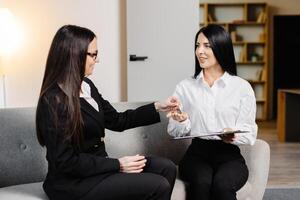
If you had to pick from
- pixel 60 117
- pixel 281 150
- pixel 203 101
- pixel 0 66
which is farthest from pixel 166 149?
pixel 281 150

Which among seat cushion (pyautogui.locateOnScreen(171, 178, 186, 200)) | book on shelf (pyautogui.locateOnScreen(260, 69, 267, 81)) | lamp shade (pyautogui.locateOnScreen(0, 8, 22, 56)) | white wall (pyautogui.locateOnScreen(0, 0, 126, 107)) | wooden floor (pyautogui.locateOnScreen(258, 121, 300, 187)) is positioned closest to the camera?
seat cushion (pyautogui.locateOnScreen(171, 178, 186, 200))

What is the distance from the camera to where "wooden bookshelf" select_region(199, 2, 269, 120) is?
888 cm

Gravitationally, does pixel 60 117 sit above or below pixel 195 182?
above

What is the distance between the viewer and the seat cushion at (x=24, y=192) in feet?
6.95

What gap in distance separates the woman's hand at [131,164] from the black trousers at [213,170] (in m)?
0.34

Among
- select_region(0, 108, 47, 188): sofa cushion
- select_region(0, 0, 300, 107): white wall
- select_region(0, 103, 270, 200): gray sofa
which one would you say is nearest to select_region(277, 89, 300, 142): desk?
select_region(0, 0, 300, 107): white wall

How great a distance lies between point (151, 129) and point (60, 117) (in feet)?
3.30

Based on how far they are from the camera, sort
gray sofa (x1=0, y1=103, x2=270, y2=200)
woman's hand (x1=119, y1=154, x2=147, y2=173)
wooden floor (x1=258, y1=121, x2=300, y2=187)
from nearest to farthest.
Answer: woman's hand (x1=119, y1=154, x2=147, y2=173)
gray sofa (x1=0, y1=103, x2=270, y2=200)
wooden floor (x1=258, y1=121, x2=300, y2=187)

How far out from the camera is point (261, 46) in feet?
29.8

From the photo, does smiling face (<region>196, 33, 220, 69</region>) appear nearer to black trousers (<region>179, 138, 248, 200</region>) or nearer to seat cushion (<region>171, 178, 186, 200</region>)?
black trousers (<region>179, 138, 248, 200</region>)

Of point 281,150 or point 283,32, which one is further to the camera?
point 283,32

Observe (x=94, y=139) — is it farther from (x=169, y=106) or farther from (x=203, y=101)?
(x=203, y=101)

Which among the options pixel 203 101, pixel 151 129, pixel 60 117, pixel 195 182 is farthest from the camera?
pixel 151 129

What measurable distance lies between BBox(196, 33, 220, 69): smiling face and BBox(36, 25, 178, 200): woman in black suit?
66 centimetres
